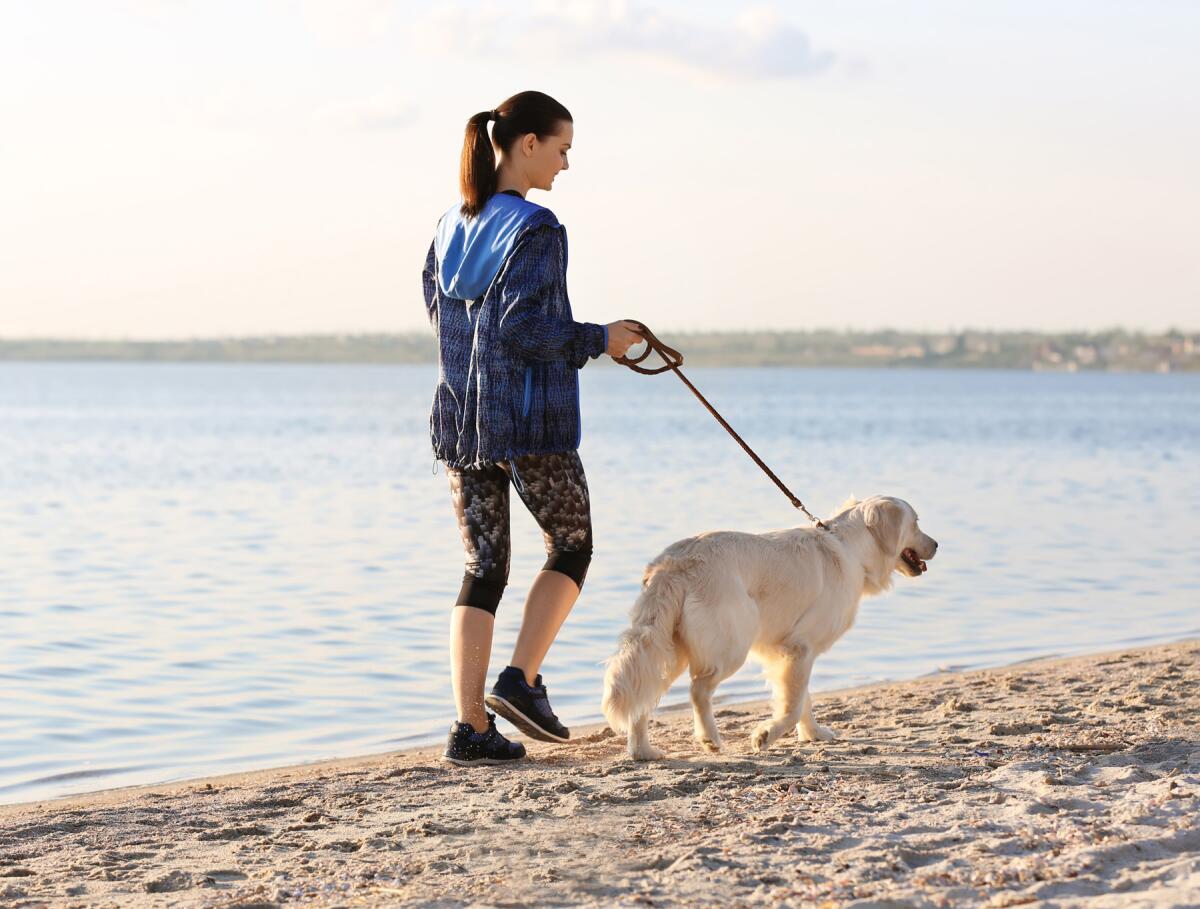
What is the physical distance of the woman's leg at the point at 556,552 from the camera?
4.96 meters

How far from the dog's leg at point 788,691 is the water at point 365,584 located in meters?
1.85

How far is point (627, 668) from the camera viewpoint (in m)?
4.98

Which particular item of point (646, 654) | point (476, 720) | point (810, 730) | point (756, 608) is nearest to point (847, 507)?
point (756, 608)

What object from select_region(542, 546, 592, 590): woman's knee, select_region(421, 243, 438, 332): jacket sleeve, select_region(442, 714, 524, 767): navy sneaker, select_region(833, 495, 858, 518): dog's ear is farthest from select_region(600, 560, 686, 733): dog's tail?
select_region(421, 243, 438, 332): jacket sleeve

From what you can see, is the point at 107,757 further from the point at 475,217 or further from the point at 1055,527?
the point at 1055,527

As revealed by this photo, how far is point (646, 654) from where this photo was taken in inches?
197

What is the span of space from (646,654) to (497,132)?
194cm

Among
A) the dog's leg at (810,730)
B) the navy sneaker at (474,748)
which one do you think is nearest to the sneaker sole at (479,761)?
the navy sneaker at (474,748)

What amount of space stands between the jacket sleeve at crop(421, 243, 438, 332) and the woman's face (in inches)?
18.0

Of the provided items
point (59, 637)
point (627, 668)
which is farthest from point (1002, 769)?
point (59, 637)

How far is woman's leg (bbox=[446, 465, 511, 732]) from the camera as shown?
498 cm

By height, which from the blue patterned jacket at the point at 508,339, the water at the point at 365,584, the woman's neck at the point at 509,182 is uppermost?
the woman's neck at the point at 509,182

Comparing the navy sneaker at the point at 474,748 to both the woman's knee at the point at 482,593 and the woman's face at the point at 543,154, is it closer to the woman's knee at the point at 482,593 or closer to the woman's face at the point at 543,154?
the woman's knee at the point at 482,593

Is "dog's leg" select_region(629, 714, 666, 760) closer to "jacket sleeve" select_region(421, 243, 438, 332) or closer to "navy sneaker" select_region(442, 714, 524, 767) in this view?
"navy sneaker" select_region(442, 714, 524, 767)
